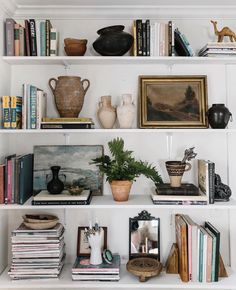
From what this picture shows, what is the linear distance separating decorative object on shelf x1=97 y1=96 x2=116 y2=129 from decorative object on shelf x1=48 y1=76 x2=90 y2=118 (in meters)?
0.13

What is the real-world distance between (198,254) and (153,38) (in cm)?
126

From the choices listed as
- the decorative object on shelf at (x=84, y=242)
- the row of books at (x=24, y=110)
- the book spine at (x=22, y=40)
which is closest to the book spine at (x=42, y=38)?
the book spine at (x=22, y=40)

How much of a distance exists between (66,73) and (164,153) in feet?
2.65

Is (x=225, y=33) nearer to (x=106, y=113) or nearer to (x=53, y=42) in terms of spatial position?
(x=106, y=113)

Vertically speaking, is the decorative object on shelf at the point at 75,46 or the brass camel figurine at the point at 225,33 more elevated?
the brass camel figurine at the point at 225,33

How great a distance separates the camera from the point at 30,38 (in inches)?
74.4

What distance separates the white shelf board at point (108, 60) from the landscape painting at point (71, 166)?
1.72 feet

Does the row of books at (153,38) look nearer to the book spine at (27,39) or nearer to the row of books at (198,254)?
the book spine at (27,39)

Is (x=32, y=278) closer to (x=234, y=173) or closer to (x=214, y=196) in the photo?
(x=214, y=196)

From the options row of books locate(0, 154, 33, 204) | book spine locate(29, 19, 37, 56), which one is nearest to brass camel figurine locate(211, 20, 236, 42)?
book spine locate(29, 19, 37, 56)

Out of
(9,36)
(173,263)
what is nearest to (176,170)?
(173,263)

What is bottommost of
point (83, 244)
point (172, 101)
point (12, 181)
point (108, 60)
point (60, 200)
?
point (83, 244)

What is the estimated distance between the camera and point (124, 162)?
6.07ft

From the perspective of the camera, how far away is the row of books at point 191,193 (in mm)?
1795
